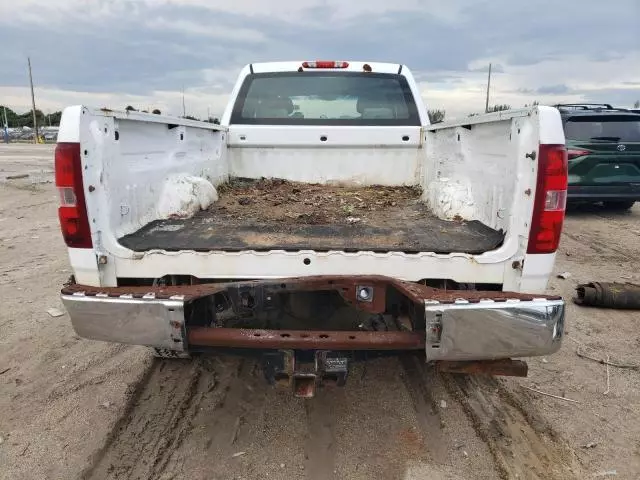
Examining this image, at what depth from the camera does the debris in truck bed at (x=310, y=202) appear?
3556mm

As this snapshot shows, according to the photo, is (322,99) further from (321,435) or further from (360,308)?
(321,435)

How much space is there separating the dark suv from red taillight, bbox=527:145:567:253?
725 centimetres

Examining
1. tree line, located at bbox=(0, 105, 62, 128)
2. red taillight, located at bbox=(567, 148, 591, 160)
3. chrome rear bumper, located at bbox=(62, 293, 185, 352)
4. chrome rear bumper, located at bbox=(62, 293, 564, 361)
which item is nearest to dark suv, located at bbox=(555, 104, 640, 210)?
red taillight, located at bbox=(567, 148, 591, 160)

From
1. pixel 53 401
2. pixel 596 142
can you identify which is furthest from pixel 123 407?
pixel 596 142

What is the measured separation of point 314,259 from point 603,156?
8.13 meters

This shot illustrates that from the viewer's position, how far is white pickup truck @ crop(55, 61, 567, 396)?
7.89 ft

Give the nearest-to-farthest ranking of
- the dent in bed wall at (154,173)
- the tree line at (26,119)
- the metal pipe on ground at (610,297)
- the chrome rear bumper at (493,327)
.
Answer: the chrome rear bumper at (493,327) → the dent in bed wall at (154,173) → the metal pipe on ground at (610,297) → the tree line at (26,119)

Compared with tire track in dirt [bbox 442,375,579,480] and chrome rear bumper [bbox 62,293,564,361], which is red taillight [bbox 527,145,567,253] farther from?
tire track in dirt [bbox 442,375,579,480]

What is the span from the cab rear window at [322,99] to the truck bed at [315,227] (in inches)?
36.9

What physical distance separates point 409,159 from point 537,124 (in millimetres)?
2514

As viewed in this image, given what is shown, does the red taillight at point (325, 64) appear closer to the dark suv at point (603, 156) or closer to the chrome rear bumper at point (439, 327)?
the chrome rear bumper at point (439, 327)

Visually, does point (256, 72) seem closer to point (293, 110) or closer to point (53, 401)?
point (293, 110)

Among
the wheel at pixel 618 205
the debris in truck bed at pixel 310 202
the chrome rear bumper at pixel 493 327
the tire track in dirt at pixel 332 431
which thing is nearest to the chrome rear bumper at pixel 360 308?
the chrome rear bumper at pixel 493 327

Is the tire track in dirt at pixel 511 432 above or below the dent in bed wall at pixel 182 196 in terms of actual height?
below
